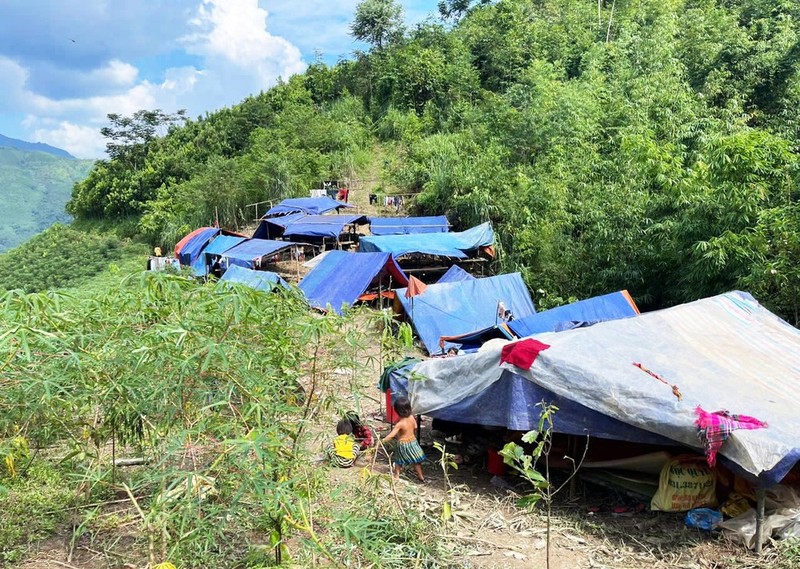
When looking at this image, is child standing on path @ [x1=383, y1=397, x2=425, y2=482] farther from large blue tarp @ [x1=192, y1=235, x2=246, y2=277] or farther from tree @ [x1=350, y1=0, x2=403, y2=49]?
tree @ [x1=350, y1=0, x2=403, y2=49]

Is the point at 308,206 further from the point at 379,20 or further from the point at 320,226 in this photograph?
the point at 379,20

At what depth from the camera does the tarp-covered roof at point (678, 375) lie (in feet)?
13.3

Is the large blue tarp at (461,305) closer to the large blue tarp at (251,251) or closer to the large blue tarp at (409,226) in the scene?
the large blue tarp at (251,251)

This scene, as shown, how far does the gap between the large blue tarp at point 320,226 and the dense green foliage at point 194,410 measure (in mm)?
13496

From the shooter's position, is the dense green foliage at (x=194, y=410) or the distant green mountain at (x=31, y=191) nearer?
the dense green foliage at (x=194, y=410)

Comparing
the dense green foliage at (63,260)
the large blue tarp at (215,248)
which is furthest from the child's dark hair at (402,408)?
the dense green foliage at (63,260)

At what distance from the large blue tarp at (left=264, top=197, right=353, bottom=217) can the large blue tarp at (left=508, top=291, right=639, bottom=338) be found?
12.2 m

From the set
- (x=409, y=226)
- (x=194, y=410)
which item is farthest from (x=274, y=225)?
(x=194, y=410)

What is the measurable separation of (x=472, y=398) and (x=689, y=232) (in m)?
5.85

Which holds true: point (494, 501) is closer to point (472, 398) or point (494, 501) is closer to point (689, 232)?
point (472, 398)

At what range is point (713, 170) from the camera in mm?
8875

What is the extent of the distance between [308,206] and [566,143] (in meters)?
9.19

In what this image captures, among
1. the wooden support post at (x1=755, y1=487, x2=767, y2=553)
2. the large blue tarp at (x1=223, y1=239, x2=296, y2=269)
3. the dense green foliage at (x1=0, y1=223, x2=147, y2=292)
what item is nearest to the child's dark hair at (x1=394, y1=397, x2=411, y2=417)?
the wooden support post at (x1=755, y1=487, x2=767, y2=553)

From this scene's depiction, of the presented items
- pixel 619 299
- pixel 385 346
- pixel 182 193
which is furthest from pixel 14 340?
pixel 182 193
